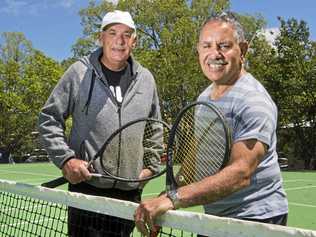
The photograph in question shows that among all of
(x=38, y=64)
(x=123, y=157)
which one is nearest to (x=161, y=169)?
(x=123, y=157)

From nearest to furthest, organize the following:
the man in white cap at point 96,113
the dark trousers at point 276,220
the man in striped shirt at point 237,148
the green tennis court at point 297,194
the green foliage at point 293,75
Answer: the man in striped shirt at point 237,148, the dark trousers at point 276,220, the man in white cap at point 96,113, the green tennis court at point 297,194, the green foliage at point 293,75

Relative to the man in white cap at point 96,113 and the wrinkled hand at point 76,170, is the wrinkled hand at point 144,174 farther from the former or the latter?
the wrinkled hand at point 76,170

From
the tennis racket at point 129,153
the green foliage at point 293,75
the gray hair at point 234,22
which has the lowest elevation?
the tennis racket at point 129,153

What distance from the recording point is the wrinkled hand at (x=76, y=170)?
3082 mm

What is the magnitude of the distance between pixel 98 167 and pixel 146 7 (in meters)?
31.1

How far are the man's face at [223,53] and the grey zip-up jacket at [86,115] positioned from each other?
1.09 m

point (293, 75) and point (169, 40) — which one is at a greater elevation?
point (169, 40)

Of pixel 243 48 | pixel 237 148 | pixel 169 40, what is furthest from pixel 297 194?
pixel 169 40

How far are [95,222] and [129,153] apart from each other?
451mm

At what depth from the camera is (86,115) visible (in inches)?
128

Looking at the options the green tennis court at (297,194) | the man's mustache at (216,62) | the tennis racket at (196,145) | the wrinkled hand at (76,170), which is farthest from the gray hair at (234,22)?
the green tennis court at (297,194)

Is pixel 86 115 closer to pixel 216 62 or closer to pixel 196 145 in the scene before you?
pixel 196 145

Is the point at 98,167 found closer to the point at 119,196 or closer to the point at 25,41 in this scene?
the point at 119,196

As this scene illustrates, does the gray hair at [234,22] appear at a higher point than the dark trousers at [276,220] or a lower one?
higher
